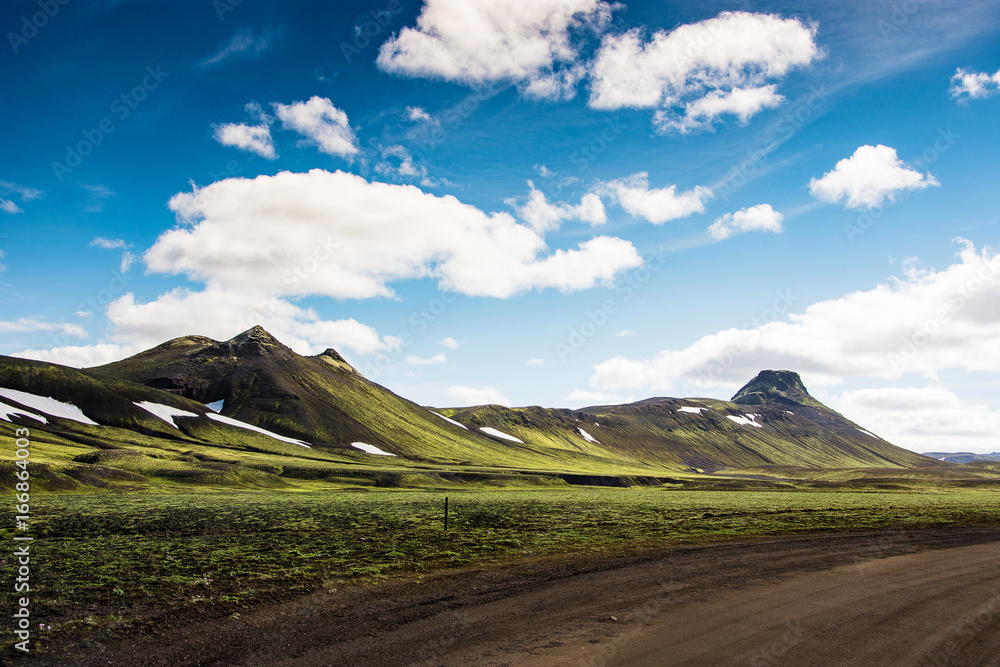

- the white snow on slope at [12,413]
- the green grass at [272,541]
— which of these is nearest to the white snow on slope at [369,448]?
the white snow on slope at [12,413]

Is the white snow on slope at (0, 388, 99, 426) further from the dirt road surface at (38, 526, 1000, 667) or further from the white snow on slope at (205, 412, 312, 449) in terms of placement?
the dirt road surface at (38, 526, 1000, 667)

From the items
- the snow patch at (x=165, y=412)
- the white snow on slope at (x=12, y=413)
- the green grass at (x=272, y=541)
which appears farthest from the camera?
the snow patch at (x=165, y=412)

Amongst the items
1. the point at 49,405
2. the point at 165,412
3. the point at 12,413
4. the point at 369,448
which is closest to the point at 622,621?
the point at 12,413

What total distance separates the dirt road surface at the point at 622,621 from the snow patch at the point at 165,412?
15944cm

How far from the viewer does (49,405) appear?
13475 cm

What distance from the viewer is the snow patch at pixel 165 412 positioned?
5861 inches

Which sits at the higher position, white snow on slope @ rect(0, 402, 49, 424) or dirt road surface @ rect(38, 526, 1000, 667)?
dirt road surface @ rect(38, 526, 1000, 667)

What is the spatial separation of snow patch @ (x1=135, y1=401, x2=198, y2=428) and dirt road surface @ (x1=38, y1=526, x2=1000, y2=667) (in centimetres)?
15944

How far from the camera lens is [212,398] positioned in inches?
7805

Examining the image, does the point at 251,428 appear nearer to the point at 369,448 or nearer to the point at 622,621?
the point at 369,448

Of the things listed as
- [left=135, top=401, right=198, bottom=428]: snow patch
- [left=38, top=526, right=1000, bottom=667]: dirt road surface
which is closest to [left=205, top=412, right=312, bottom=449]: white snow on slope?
[left=135, top=401, right=198, bottom=428]: snow patch

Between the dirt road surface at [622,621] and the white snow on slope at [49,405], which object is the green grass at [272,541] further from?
the white snow on slope at [49,405]

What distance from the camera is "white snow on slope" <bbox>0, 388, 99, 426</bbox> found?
130 metres

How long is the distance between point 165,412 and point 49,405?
2657 centimetres
